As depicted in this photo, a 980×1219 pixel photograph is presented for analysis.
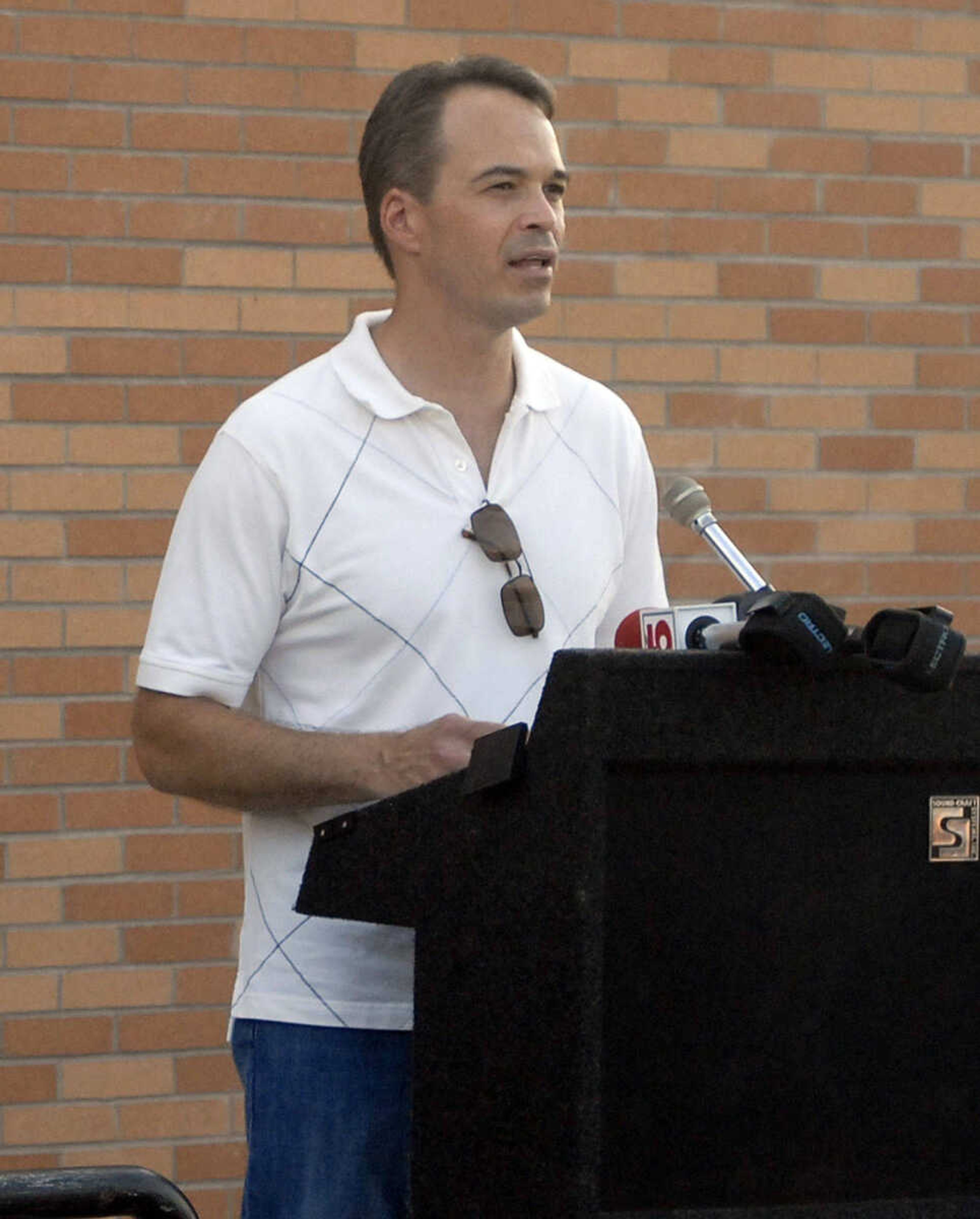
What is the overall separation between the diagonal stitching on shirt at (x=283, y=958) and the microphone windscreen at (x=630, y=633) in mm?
504

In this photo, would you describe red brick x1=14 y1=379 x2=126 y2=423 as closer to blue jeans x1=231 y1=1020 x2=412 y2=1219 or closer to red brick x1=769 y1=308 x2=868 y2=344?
red brick x1=769 y1=308 x2=868 y2=344

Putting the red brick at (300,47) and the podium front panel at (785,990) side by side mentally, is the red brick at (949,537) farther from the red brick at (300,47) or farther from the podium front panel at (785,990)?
the podium front panel at (785,990)

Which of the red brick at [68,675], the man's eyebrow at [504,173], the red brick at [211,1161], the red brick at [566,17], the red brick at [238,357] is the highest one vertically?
the red brick at [566,17]

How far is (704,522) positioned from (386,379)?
Result: 57 cm

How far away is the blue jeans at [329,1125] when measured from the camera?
7.63 ft

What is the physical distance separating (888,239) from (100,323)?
1.62 m

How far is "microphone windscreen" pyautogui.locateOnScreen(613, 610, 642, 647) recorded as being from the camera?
2277 millimetres

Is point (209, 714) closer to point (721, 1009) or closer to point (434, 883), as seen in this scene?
point (434, 883)

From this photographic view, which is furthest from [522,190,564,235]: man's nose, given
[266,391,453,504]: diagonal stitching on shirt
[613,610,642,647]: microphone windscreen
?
[613,610,642,647]: microphone windscreen

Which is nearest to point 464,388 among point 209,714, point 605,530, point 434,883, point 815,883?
point 605,530

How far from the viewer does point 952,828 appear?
5.84 feet

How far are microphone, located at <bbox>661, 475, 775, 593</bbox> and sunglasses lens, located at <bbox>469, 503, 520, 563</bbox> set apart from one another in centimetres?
20

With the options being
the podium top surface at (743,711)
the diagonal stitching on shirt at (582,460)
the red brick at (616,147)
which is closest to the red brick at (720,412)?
the red brick at (616,147)

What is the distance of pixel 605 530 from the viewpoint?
2.63 metres
